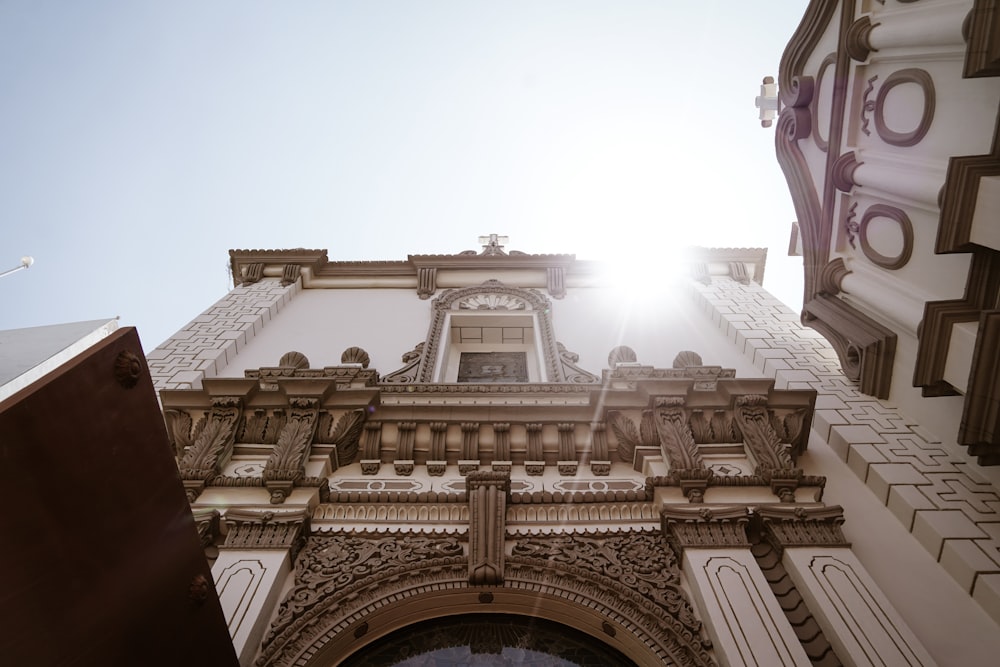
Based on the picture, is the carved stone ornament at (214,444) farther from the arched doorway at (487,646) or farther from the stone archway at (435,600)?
the arched doorway at (487,646)

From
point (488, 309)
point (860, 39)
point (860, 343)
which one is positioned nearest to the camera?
point (860, 39)

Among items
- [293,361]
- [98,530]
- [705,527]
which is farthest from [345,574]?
[293,361]

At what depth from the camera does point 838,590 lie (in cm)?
562

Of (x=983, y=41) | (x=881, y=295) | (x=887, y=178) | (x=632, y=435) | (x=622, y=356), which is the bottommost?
(x=632, y=435)

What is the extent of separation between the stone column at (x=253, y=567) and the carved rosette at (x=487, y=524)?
165 cm

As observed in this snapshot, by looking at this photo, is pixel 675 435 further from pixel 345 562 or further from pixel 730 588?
pixel 345 562

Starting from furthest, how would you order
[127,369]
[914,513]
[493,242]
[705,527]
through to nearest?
[493,242]
[914,513]
[705,527]
[127,369]

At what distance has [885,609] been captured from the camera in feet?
17.7

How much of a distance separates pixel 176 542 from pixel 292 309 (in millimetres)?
9435

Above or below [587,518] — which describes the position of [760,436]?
above

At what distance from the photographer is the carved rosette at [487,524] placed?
6000 millimetres

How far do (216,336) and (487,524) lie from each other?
6925 mm

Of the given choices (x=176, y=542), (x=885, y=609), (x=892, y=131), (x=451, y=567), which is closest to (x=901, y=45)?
(x=892, y=131)

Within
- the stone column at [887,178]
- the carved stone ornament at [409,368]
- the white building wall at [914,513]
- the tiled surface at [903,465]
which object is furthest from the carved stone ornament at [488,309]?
the stone column at [887,178]
